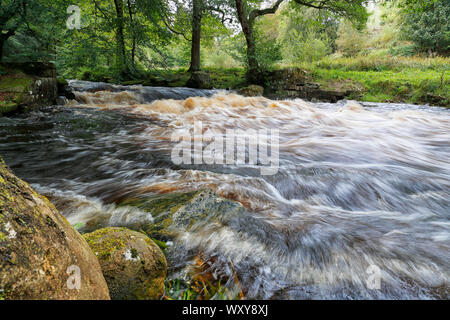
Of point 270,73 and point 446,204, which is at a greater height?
point 270,73

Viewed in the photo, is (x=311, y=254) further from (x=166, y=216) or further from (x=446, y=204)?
(x=446, y=204)

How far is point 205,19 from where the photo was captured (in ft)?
51.0

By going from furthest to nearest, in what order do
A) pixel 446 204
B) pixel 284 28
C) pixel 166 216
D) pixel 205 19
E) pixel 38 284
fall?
1. pixel 284 28
2. pixel 205 19
3. pixel 446 204
4. pixel 166 216
5. pixel 38 284

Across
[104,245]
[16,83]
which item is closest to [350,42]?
[16,83]

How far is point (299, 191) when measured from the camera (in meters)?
2.75

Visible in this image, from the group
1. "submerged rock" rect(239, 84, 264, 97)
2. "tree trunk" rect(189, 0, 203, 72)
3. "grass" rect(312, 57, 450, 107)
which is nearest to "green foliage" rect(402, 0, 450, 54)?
"grass" rect(312, 57, 450, 107)

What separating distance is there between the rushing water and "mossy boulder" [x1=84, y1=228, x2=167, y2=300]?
12.0 inches

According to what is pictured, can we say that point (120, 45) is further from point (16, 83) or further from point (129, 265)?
point (129, 265)

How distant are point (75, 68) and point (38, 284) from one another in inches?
442

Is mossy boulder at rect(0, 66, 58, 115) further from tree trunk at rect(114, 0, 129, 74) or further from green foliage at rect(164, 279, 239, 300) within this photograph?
green foliage at rect(164, 279, 239, 300)

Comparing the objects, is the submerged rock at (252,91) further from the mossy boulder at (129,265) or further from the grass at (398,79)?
the mossy boulder at (129,265)

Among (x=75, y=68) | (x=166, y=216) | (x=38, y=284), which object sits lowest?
(x=166, y=216)

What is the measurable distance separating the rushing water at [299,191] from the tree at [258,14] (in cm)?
824
